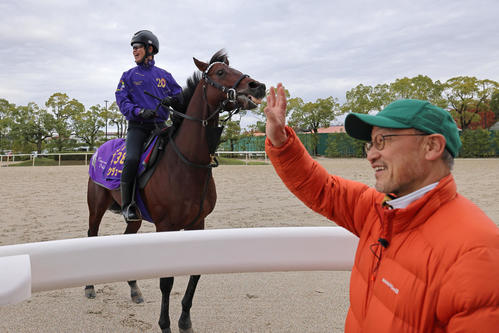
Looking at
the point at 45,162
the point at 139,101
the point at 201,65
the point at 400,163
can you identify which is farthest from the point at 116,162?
the point at 45,162

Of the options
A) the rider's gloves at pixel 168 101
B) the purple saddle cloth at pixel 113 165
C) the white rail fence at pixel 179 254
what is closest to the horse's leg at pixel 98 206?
the purple saddle cloth at pixel 113 165

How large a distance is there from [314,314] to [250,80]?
1.89 meters

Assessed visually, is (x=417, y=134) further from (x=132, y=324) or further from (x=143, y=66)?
(x=143, y=66)

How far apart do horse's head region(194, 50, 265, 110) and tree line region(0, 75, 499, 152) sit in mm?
24485

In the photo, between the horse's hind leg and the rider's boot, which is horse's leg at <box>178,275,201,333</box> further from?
the rider's boot

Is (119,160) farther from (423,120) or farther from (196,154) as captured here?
(423,120)

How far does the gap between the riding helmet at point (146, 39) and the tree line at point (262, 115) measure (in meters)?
24.3

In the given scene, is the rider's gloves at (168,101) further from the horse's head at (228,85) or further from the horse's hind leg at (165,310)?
the horse's hind leg at (165,310)

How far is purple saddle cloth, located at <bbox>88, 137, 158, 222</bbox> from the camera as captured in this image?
3369 millimetres

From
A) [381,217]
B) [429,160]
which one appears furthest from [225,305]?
[429,160]

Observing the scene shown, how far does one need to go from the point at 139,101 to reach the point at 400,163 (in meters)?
2.76

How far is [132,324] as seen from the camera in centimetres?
284

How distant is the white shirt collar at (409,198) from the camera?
46.1 inches

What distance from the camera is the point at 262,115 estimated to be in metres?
29.4
